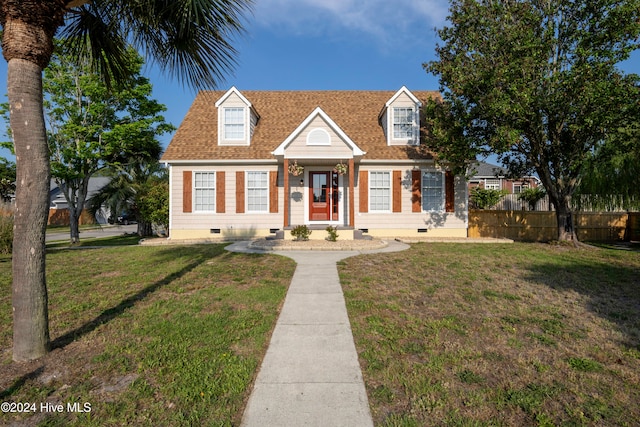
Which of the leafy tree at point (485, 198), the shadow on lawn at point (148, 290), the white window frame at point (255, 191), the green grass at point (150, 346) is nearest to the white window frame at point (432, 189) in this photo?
the white window frame at point (255, 191)

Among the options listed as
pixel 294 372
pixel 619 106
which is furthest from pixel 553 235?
pixel 294 372

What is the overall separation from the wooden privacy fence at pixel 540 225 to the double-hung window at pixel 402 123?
5182 millimetres

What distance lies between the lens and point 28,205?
344cm

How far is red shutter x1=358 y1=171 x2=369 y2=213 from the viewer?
50.1ft

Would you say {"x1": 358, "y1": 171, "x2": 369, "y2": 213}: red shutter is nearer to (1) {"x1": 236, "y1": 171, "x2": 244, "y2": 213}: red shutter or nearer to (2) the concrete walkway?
(1) {"x1": 236, "y1": 171, "x2": 244, "y2": 213}: red shutter

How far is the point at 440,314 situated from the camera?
5.07 m

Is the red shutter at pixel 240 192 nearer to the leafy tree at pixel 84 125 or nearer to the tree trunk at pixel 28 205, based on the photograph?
the leafy tree at pixel 84 125

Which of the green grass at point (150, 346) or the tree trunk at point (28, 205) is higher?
the tree trunk at point (28, 205)

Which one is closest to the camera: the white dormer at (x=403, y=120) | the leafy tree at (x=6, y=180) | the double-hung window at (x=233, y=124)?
the white dormer at (x=403, y=120)

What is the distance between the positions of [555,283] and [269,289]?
6.01m

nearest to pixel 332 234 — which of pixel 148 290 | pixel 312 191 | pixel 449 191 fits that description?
pixel 312 191

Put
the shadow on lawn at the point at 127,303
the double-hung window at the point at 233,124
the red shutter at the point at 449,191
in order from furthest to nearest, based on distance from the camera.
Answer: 1. the double-hung window at the point at 233,124
2. the red shutter at the point at 449,191
3. the shadow on lawn at the point at 127,303

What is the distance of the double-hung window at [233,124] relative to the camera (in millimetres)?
15859

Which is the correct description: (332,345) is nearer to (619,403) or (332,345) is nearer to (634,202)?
(619,403)
